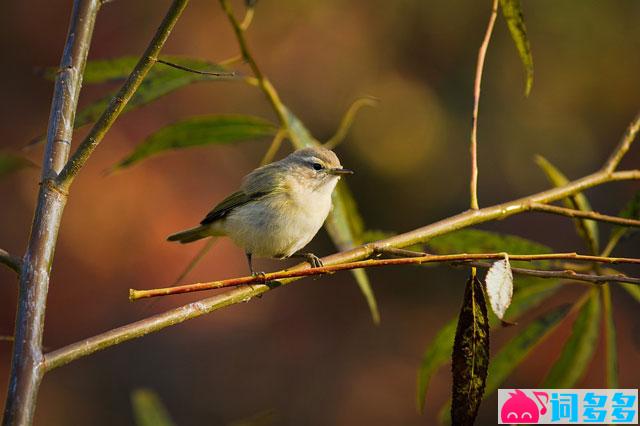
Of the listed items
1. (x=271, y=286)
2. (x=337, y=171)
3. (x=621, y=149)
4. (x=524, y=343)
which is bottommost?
(x=271, y=286)

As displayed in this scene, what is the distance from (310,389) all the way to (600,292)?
2.93m

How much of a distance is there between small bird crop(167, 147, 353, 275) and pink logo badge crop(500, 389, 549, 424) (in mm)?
673

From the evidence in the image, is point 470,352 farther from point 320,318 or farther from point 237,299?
point 320,318

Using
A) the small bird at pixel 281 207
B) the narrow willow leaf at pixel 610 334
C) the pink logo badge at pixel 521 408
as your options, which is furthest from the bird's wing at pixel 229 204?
the narrow willow leaf at pixel 610 334

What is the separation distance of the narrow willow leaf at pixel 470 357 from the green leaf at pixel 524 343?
1.80ft

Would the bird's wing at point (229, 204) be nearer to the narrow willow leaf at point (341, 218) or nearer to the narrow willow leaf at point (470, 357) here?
the narrow willow leaf at point (341, 218)

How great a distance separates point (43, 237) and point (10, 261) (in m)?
0.05

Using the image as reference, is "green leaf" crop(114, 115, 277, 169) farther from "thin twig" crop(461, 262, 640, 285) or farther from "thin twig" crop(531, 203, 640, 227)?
"thin twig" crop(461, 262, 640, 285)

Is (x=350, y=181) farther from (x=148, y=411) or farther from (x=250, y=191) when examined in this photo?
(x=148, y=411)

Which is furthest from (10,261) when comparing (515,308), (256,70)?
(515,308)

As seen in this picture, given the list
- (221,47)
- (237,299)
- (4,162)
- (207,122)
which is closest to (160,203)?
(221,47)

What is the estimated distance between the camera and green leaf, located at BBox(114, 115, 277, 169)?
1.58 meters

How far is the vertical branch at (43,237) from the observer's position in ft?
2.56

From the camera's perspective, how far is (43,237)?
878mm
